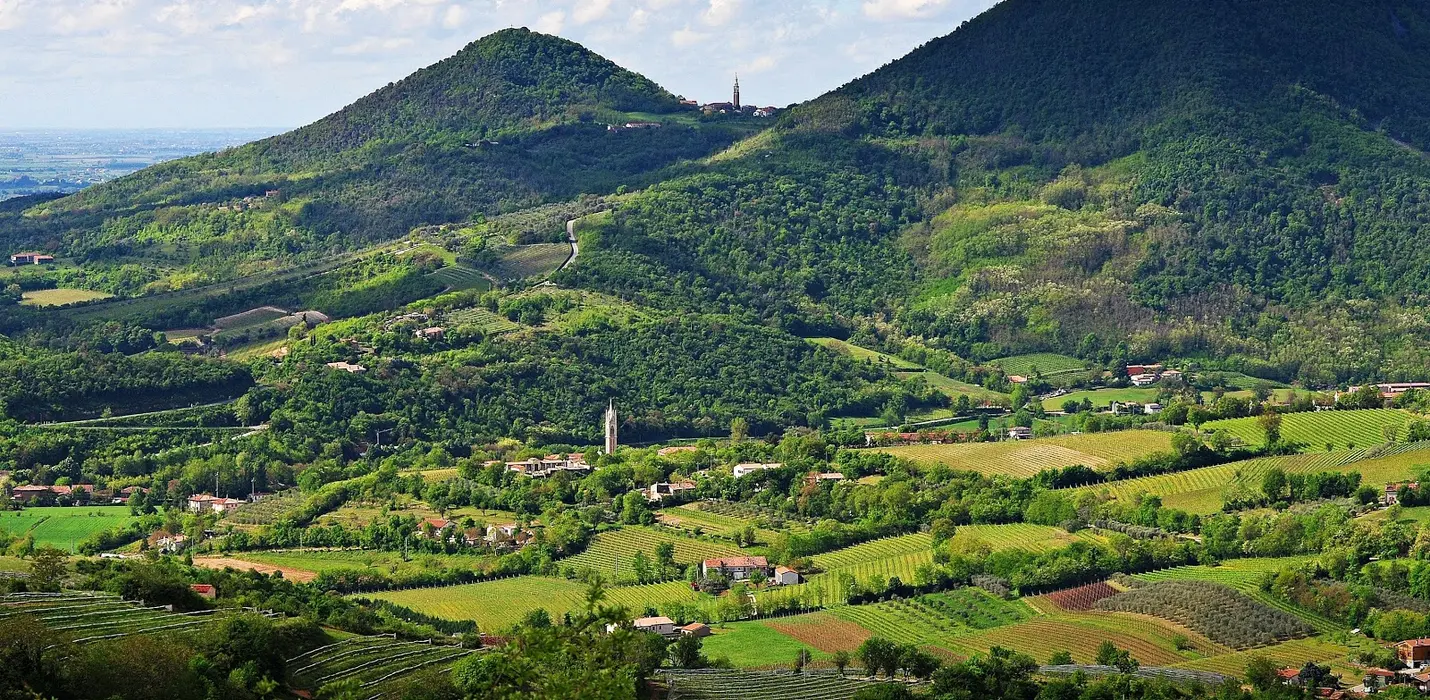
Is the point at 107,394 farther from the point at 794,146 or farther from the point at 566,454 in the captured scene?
the point at 794,146

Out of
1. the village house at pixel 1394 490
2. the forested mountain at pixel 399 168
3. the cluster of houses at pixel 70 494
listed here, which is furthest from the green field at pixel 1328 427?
the forested mountain at pixel 399 168

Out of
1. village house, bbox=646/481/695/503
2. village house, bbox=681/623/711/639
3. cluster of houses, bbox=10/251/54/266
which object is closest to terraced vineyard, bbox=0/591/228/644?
village house, bbox=681/623/711/639

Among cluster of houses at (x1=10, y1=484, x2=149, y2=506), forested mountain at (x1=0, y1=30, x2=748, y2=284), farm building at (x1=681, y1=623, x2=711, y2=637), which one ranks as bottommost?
farm building at (x1=681, y1=623, x2=711, y2=637)

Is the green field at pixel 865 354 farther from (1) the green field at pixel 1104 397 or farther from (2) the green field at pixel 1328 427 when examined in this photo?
(2) the green field at pixel 1328 427

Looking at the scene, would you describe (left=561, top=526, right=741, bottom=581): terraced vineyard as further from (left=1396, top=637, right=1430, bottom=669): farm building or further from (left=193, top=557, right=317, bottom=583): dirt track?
(left=1396, top=637, right=1430, bottom=669): farm building

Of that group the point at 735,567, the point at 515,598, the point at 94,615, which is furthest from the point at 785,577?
the point at 94,615

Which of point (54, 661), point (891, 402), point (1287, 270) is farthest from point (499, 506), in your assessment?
point (1287, 270)

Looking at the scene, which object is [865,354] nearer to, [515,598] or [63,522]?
[63,522]
